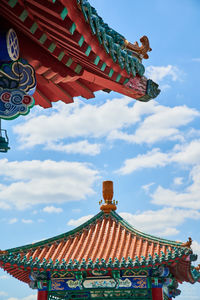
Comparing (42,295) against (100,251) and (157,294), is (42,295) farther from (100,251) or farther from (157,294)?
(157,294)

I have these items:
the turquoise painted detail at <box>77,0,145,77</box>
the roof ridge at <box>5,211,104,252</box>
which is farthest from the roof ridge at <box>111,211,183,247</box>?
the turquoise painted detail at <box>77,0,145,77</box>

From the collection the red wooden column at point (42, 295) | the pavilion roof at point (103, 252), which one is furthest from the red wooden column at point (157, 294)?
the red wooden column at point (42, 295)

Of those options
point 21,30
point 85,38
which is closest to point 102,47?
point 85,38

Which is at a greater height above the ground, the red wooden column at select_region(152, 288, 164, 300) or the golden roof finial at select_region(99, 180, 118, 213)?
the golden roof finial at select_region(99, 180, 118, 213)

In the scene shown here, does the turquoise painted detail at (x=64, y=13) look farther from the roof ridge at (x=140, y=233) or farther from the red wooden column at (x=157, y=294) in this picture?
the red wooden column at (x=157, y=294)

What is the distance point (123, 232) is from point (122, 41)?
7155 mm

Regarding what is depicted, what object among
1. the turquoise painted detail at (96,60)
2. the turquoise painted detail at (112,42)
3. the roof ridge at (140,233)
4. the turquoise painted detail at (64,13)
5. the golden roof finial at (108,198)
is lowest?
the turquoise painted detail at (64,13)

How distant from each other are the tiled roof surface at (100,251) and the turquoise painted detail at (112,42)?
18.7 ft

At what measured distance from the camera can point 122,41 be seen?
5.51 meters

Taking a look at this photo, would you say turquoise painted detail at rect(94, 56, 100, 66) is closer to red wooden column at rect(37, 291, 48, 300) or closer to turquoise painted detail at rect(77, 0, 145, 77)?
turquoise painted detail at rect(77, 0, 145, 77)

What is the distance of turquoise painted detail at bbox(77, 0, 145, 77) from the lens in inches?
163

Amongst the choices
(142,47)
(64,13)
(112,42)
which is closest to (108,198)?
(142,47)

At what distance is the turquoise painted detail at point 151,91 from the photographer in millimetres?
5434

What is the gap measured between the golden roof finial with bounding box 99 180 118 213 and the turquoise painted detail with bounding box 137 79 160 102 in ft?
24.0
